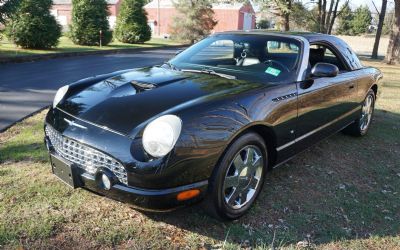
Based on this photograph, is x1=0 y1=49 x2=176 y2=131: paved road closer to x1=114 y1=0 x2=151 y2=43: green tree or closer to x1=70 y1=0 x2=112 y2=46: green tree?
x1=70 y1=0 x2=112 y2=46: green tree

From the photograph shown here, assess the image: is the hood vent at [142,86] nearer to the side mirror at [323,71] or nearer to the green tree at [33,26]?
the side mirror at [323,71]

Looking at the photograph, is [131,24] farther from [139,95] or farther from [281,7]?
[139,95]

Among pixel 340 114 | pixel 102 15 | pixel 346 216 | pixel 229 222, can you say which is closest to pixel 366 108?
pixel 340 114

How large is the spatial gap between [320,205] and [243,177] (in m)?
0.97

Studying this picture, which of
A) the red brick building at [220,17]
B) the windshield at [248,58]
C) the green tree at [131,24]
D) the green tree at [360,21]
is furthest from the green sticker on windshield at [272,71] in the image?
the green tree at [360,21]

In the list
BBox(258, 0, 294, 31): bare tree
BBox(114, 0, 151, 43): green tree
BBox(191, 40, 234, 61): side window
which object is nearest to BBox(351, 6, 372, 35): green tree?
BBox(258, 0, 294, 31): bare tree

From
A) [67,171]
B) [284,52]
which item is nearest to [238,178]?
[67,171]

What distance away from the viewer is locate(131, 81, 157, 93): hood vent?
341 centimetres

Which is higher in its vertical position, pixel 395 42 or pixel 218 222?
pixel 395 42

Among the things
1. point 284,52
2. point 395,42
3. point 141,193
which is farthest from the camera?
point 395,42

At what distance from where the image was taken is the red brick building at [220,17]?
165 ft

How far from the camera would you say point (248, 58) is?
422 centimetres

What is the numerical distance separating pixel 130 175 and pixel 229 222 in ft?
3.45

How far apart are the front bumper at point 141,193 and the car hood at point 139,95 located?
1.30ft
